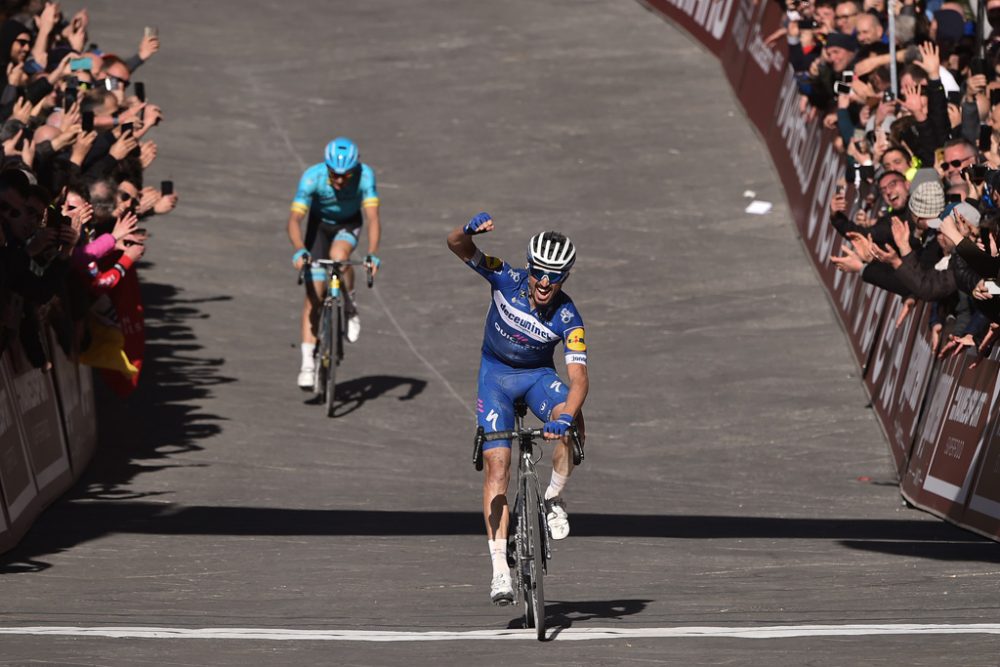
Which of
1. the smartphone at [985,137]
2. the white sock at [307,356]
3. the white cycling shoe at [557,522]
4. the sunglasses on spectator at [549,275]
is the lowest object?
the white sock at [307,356]

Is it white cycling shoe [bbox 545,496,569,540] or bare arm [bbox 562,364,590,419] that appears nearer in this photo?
bare arm [bbox 562,364,590,419]

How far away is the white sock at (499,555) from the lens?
9.86m

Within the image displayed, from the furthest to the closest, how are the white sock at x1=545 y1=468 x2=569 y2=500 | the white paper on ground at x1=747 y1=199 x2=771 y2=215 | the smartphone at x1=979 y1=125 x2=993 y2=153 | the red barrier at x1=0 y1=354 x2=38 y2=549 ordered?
the white paper on ground at x1=747 y1=199 x2=771 y2=215
the smartphone at x1=979 y1=125 x2=993 y2=153
the red barrier at x1=0 y1=354 x2=38 y2=549
the white sock at x1=545 y1=468 x2=569 y2=500

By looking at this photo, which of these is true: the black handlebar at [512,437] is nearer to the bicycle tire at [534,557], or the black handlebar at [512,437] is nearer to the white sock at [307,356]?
the bicycle tire at [534,557]

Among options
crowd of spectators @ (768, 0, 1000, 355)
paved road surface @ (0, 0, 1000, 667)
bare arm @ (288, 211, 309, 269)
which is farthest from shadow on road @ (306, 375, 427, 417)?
crowd of spectators @ (768, 0, 1000, 355)

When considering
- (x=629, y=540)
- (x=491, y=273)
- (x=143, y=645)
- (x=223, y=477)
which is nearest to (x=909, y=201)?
(x=629, y=540)

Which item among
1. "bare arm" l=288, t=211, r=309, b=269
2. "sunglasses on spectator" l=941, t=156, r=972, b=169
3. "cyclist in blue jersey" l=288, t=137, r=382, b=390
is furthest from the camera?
"cyclist in blue jersey" l=288, t=137, r=382, b=390

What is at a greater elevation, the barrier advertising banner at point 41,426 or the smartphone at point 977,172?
the smartphone at point 977,172

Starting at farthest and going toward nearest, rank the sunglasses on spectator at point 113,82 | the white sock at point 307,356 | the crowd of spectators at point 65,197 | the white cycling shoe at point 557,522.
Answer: the sunglasses on spectator at point 113,82 < the white sock at point 307,356 < the crowd of spectators at point 65,197 < the white cycling shoe at point 557,522

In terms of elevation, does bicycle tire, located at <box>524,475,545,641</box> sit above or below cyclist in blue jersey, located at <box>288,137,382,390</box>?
above

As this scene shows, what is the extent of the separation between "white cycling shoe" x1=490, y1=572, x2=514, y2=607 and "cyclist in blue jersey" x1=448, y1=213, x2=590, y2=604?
93 mm

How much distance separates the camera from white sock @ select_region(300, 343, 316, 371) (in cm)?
1683

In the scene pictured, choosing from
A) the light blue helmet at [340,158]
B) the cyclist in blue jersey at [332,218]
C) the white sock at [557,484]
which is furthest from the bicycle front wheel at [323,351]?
the white sock at [557,484]

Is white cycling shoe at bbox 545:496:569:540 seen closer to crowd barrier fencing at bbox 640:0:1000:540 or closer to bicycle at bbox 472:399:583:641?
bicycle at bbox 472:399:583:641
